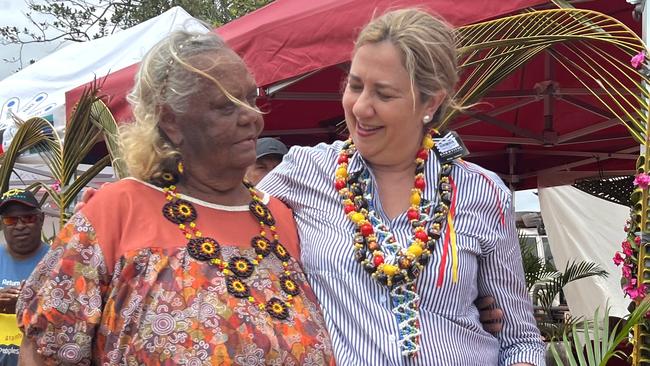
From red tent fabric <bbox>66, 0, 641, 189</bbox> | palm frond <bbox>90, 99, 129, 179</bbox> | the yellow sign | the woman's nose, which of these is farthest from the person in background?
the woman's nose

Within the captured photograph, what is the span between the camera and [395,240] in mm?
2090

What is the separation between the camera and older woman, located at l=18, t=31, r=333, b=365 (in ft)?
5.87

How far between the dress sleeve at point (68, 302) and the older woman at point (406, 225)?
56 cm

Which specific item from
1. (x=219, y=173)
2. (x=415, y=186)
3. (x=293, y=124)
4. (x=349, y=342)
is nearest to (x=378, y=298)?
(x=349, y=342)

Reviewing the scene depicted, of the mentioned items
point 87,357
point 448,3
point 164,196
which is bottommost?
point 87,357

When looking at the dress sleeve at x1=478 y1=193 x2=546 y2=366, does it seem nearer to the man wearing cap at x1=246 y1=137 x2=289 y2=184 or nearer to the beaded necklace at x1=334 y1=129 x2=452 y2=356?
the beaded necklace at x1=334 y1=129 x2=452 y2=356

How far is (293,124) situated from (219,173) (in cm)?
482

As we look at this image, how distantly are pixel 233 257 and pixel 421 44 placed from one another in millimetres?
700

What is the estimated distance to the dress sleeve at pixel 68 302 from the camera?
1774 millimetres

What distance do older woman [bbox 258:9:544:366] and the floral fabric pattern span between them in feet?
0.83

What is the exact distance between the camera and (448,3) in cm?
382

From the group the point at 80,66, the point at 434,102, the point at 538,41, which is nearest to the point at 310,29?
the point at 538,41

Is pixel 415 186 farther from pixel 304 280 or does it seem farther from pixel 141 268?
pixel 141 268

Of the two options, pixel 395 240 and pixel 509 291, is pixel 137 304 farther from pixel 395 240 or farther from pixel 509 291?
pixel 509 291
